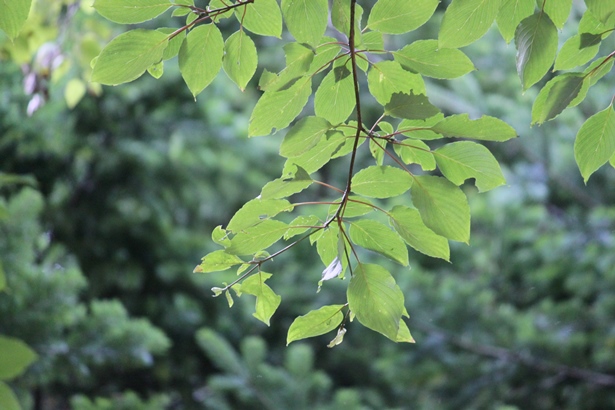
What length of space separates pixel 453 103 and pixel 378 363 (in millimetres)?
1051

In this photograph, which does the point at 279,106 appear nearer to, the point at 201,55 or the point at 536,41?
the point at 201,55

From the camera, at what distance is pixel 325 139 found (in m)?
0.44

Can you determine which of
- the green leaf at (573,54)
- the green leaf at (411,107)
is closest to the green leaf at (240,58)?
the green leaf at (411,107)

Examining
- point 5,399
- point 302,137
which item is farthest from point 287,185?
point 5,399

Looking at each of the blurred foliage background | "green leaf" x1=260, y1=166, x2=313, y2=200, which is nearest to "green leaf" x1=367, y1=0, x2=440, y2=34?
"green leaf" x1=260, y1=166, x2=313, y2=200

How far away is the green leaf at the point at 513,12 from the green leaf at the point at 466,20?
3 cm

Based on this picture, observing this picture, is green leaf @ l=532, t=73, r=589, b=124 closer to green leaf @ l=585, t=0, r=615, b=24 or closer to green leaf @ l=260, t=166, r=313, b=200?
green leaf @ l=585, t=0, r=615, b=24

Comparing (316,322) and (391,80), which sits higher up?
(391,80)

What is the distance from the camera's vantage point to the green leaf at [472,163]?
1.42 ft

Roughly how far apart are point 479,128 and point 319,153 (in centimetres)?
11

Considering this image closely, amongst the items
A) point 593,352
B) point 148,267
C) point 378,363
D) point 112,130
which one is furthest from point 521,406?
point 112,130

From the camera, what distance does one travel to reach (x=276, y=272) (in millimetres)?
2863

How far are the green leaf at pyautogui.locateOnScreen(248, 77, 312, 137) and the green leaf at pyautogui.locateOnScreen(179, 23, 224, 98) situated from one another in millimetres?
47

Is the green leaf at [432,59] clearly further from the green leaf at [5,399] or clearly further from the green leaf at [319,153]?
the green leaf at [5,399]
